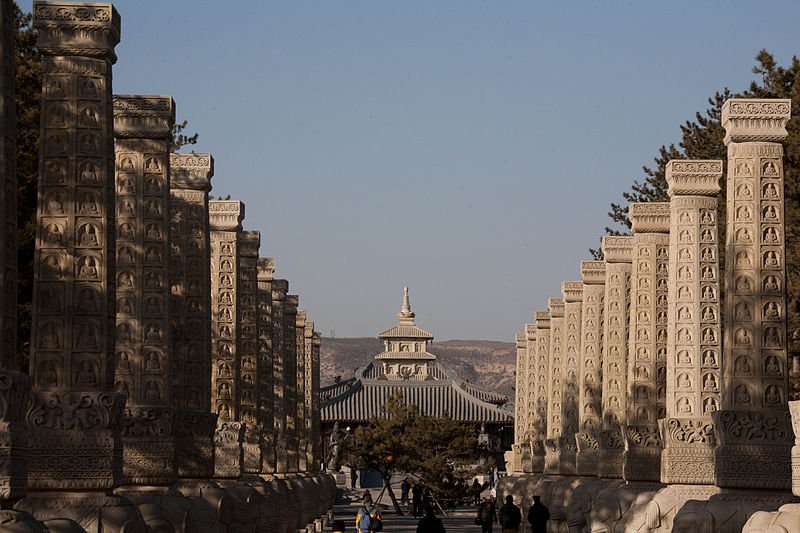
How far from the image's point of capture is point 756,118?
22188 mm

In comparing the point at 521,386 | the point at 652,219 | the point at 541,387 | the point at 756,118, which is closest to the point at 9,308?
the point at 756,118

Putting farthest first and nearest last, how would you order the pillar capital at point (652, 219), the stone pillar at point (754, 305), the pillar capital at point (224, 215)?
the pillar capital at point (224, 215)
the pillar capital at point (652, 219)
the stone pillar at point (754, 305)

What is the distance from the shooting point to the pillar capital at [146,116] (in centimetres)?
2236

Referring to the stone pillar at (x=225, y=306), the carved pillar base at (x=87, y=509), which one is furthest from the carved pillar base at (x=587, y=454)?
the carved pillar base at (x=87, y=509)

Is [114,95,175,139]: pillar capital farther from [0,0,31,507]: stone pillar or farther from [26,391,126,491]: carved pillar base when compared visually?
[0,0,31,507]: stone pillar

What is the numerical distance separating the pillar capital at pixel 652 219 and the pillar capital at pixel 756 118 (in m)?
8.25

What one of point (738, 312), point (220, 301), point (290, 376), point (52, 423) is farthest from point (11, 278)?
point (290, 376)

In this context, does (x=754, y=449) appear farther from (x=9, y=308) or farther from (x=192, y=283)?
(x=9, y=308)

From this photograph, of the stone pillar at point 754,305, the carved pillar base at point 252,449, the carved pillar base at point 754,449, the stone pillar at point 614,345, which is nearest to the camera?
the carved pillar base at point 754,449

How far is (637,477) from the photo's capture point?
3002cm

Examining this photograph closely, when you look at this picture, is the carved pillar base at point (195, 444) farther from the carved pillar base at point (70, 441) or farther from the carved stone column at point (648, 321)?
the carved stone column at point (648, 321)

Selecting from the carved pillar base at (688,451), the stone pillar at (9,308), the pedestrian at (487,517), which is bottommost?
the pedestrian at (487,517)

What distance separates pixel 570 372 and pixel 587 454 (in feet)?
21.5

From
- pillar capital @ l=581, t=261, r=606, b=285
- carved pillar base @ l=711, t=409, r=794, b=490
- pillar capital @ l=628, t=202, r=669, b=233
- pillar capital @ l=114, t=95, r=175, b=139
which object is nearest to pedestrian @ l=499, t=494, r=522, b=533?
pillar capital @ l=628, t=202, r=669, b=233
